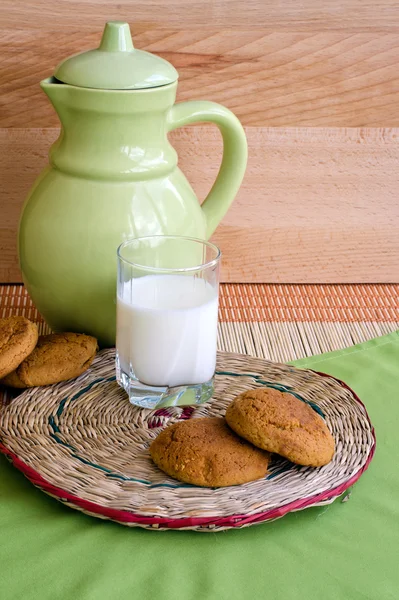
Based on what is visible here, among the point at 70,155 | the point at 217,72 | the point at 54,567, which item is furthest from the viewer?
the point at 217,72

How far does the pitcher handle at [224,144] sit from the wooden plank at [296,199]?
Answer: 0.17 m

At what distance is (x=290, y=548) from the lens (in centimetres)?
59

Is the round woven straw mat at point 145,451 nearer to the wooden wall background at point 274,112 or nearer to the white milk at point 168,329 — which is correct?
the white milk at point 168,329

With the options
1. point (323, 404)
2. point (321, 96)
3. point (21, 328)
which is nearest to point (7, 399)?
point (21, 328)

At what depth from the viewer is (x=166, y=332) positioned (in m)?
0.73

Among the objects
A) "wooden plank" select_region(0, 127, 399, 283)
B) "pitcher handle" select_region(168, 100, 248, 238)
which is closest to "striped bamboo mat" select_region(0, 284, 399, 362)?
"wooden plank" select_region(0, 127, 399, 283)

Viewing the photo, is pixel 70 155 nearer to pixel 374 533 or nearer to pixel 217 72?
pixel 217 72

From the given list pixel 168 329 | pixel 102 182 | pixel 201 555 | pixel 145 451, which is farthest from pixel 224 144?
pixel 201 555

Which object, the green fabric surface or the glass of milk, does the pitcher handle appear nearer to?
the glass of milk

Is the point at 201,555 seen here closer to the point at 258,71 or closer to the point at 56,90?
the point at 56,90

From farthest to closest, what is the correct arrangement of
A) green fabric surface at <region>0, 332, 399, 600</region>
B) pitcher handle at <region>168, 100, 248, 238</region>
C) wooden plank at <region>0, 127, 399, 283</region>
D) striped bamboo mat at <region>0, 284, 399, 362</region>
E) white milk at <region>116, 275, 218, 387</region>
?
1. wooden plank at <region>0, 127, 399, 283</region>
2. striped bamboo mat at <region>0, 284, 399, 362</region>
3. pitcher handle at <region>168, 100, 248, 238</region>
4. white milk at <region>116, 275, 218, 387</region>
5. green fabric surface at <region>0, 332, 399, 600</region>

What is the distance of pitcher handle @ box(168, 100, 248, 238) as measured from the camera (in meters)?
0.85

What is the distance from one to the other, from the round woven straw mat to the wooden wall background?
338 millimetres

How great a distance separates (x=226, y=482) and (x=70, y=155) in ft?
1.25
